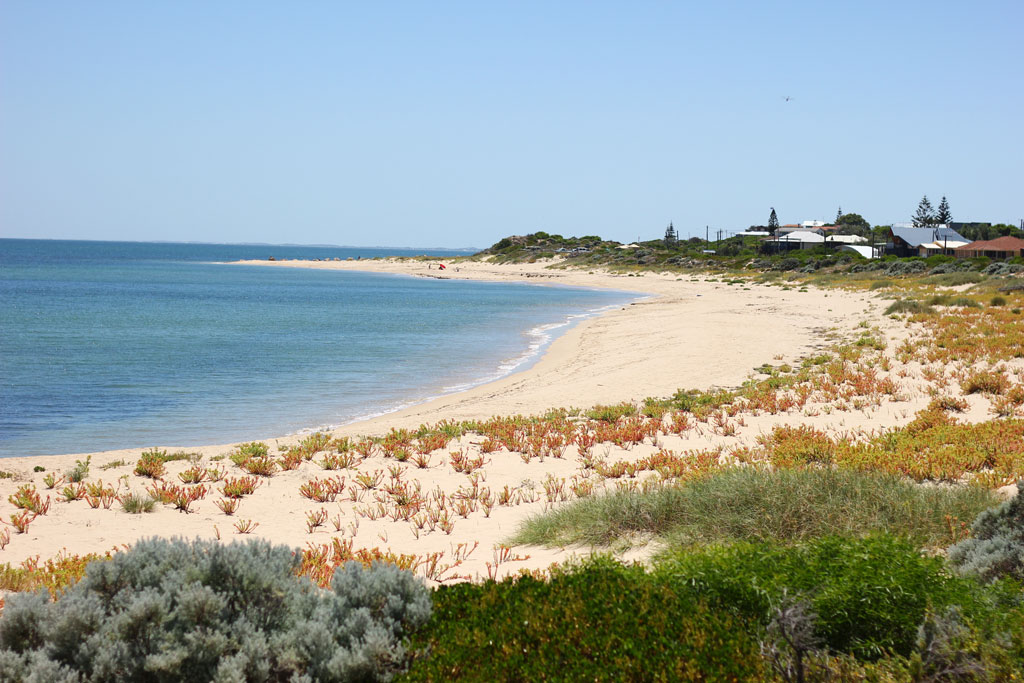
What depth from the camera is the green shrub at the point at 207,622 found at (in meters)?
3.74

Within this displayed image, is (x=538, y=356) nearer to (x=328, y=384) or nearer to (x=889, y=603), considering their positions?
(x=328, y=384)

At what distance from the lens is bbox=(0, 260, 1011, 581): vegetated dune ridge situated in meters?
7.62

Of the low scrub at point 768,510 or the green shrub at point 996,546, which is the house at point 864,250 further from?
the green shrub at point 996,546

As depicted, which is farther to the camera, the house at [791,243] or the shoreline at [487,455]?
the house at [791,243]

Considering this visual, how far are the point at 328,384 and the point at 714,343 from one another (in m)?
12.3

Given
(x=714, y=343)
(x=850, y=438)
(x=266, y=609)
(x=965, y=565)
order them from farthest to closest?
(x=714, y=343)
(x=850, y=438)
(x=965, y=565)
(x=266, y=609)

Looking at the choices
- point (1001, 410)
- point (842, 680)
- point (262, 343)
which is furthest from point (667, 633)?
point (262, 343)

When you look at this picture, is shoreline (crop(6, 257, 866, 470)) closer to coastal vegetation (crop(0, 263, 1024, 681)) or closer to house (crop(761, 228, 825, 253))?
coastal vegetation (crop(0, 263, 1024, 681))

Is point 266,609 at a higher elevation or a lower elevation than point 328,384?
higher

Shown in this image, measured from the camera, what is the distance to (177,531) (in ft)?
26.2

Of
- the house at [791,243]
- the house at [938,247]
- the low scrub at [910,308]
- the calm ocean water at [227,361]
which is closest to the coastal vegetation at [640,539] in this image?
the calm ocean water at [227,361]

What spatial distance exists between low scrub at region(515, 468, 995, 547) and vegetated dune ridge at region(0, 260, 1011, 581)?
1.85 ft

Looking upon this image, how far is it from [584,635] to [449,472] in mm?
6437

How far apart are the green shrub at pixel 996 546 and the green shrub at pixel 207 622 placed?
375cm
